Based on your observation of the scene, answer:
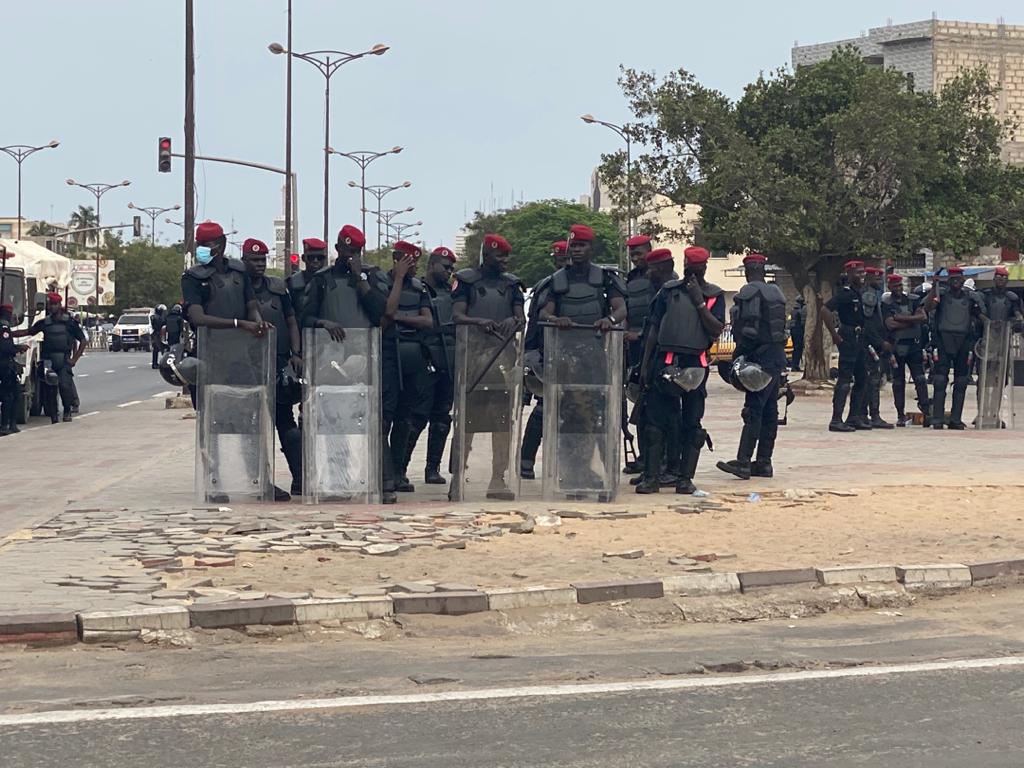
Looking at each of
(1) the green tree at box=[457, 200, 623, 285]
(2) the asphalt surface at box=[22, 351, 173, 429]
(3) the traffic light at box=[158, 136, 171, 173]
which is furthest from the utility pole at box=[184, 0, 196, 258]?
(1) the green tree at box=[457, 200, 623, 285]

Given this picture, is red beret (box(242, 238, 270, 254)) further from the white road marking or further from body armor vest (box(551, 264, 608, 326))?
the white road marking

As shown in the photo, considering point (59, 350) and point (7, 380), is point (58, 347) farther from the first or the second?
point (7, 380)

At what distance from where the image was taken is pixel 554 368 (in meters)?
12.1

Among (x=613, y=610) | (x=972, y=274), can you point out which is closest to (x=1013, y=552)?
(x=613, y=610)

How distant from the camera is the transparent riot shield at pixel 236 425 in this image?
1183 centimetres

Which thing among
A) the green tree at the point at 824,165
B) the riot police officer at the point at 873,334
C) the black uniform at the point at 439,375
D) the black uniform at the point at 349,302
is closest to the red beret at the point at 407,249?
the black uniform at the point at 349,302

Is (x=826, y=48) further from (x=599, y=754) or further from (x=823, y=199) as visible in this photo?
(x=599, y=754)

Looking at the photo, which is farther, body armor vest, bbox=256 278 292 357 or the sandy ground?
body armor vest, bbox=256 278 292 357

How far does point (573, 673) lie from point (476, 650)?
701 mm

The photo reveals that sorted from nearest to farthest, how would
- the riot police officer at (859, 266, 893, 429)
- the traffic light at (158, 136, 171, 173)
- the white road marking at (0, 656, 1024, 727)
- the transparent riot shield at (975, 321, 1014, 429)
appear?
the white road marking at (0, 656, 1024, 727) → the riot police officer at (859, 266, 893, 429) → the transparent riot shield at (975, 321, 1014, 429) → the traffic light at (158, 136, 171, 173)

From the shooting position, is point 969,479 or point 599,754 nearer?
point 599,754

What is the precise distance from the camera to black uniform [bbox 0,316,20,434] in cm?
2008

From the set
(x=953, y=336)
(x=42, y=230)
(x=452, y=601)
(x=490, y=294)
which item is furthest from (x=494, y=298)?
(x=42, y=230)

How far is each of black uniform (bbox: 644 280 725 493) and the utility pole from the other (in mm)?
15956
